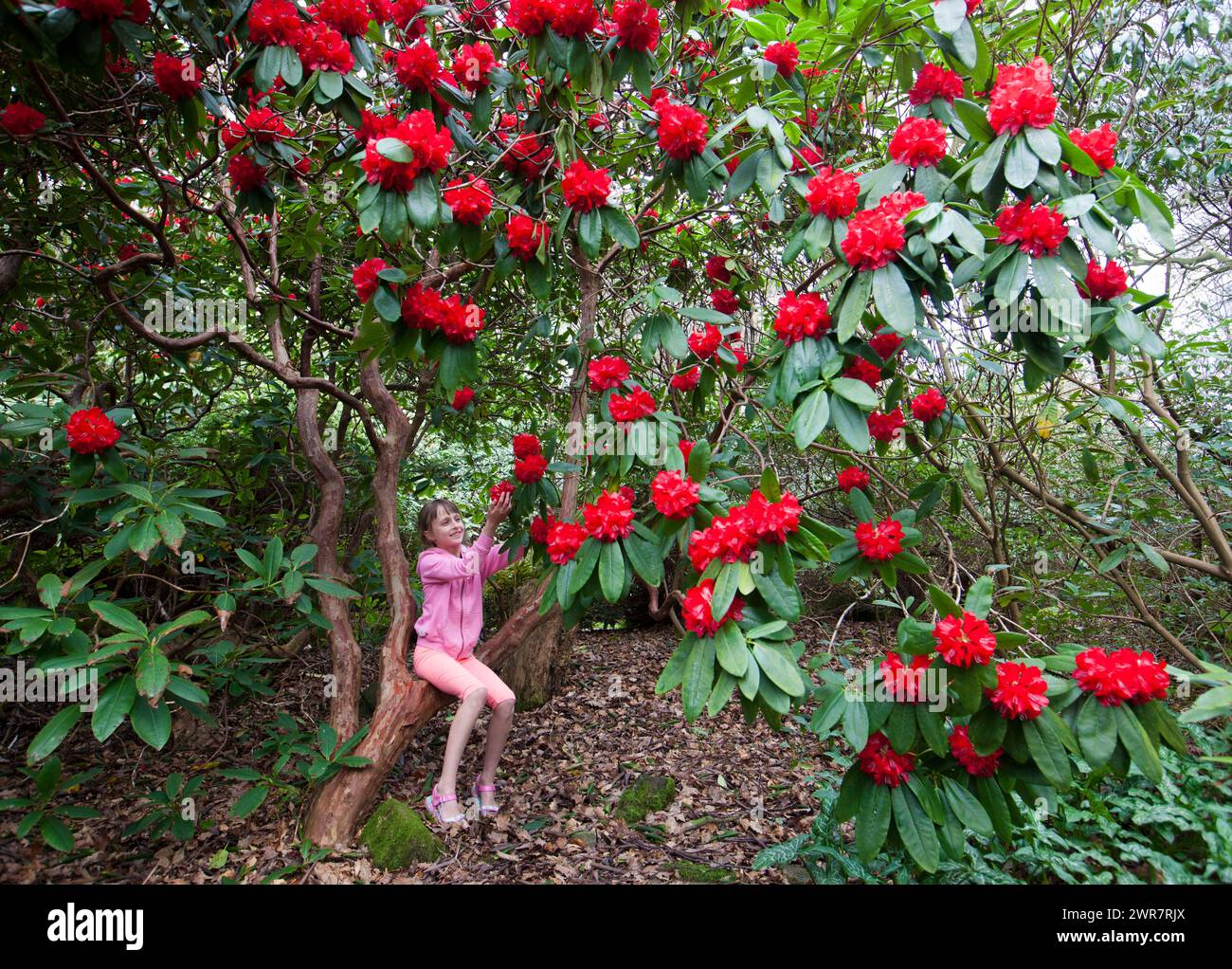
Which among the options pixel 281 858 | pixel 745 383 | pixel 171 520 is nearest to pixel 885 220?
pixel 745 383

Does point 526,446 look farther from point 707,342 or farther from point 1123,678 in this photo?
point 1123,678

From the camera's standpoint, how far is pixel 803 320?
4.72 ft

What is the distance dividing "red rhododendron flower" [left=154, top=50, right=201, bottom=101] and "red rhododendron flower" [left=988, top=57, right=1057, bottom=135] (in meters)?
1.92

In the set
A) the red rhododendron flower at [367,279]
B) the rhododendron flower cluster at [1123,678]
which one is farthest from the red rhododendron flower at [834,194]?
the red rhododendron flower at [367,279]

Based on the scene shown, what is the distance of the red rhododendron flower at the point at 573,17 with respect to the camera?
5.26 feet

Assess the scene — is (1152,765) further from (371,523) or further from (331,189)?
(371,523)

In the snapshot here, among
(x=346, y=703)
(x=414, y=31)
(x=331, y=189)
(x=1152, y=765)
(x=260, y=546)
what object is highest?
(x=414, y=31)

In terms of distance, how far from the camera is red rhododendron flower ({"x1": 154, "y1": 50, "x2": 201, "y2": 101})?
1.71m

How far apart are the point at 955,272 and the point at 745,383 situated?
0.85m

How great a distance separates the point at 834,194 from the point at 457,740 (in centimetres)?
207

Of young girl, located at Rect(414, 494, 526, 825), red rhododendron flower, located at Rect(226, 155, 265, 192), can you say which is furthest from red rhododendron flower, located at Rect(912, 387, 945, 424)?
red rhododendron flower, located at Rect(226, 155, 265, 192)

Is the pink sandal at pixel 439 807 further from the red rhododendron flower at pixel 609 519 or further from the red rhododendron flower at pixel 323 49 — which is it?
the red rhododendron flower at pixel 323 49

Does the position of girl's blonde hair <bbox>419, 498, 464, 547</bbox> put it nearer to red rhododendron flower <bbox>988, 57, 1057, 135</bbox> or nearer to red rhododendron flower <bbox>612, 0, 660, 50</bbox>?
red rhododendron flower <bbox>612, 0, 660, 50</bbox>
